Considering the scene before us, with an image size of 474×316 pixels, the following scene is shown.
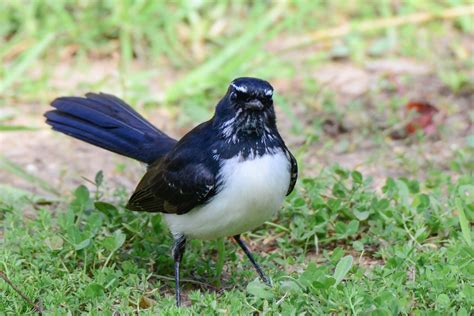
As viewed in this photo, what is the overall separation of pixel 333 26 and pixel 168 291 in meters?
4.73

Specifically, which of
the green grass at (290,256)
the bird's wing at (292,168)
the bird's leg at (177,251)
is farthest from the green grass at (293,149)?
the bird's wing at (292,168)

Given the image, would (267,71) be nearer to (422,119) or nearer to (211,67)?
(211,67)

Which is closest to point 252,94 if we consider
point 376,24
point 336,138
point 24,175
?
point 24,175

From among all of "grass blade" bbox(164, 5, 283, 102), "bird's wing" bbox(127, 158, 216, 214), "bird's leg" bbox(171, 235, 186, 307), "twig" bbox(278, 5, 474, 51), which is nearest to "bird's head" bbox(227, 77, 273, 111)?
"bird's wing" bbox(127, 158, 216, 214)

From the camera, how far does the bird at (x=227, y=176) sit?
4.32 m

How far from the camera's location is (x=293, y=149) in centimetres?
680

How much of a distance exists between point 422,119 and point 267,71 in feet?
5.17

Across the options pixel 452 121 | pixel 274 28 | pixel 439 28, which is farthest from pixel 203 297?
pixel 439 28

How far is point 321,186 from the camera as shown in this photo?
5.45 metres

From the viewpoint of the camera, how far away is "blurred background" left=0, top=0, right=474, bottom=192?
673 centimetres

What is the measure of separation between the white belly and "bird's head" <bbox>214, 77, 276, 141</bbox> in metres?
0.16

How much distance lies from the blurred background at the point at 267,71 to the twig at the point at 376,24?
0.01 meters

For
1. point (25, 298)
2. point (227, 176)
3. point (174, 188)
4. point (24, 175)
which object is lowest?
point (25, 298)

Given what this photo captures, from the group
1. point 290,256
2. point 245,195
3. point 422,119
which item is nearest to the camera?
point 245,195
